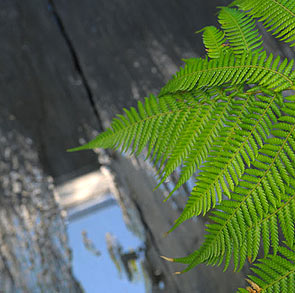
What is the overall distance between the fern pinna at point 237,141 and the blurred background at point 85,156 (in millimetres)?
422

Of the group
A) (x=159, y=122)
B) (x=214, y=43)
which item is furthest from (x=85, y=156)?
(x=214, y=43)

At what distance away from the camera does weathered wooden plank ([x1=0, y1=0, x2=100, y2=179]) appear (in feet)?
4.64

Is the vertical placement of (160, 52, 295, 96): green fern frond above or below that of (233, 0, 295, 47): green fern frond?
below

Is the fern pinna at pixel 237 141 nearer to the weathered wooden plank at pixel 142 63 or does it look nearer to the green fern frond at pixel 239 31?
the green fern frond at pixel 239 31

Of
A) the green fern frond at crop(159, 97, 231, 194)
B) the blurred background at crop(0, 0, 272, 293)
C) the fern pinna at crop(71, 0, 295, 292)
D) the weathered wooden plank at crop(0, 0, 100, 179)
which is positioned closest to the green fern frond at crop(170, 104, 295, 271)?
the fern pinna at crop(71, 0, 295, 292)

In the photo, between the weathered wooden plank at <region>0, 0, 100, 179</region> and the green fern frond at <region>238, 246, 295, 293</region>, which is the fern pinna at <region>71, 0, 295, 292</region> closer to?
the green fern frond at <region>238, 246, 295, 293</region>

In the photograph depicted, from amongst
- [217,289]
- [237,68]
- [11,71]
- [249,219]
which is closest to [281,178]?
[249,219]

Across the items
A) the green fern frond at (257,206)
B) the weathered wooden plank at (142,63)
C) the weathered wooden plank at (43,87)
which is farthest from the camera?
the weathered wooden plank at (43,87)

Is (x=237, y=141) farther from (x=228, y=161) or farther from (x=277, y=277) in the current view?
(x=277, y=277)

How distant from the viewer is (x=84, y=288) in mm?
1264

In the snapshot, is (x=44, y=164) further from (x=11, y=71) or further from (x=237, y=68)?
(x=237, y=68)

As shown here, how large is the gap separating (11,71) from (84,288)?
3.06ft

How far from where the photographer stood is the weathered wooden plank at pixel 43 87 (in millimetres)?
1413

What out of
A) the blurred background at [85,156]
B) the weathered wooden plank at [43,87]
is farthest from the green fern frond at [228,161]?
the weathered wooden plank at [43,87]
